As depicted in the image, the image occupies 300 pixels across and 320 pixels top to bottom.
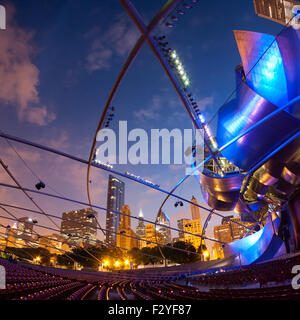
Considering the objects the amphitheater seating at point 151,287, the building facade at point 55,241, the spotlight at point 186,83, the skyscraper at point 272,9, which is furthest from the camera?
the skyscraper at point 272,9

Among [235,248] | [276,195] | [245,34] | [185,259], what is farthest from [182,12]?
[185,259]

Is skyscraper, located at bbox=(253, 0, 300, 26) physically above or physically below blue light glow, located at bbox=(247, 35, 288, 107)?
above

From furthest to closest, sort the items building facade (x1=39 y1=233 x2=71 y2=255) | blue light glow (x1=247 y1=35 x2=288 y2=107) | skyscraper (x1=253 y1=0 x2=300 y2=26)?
skyscraper (x1=253 y1=0 x2=300 y2=26), blue light glow (x1=247 y1=35 x2=288 y2=107), building facade (x1=39 y1=233 x2=71 y2=255)

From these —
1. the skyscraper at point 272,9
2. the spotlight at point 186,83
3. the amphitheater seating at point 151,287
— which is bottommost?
the amphitheater seating at point 151,287

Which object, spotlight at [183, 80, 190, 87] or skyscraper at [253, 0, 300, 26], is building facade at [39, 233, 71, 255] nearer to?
spotlight at [183, 80, 190, 87]

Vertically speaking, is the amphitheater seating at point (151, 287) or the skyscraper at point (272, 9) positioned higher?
the skyscraper at point (272, 9)

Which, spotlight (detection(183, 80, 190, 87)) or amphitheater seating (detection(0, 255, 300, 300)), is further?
spotlight (detection(183, 80, 190, 87))

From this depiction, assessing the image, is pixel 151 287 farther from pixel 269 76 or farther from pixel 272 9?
pixel 272 9

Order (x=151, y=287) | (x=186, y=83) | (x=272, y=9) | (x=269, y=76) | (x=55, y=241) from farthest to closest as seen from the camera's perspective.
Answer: (x=272, y=9) < (x=55, y=241) < (x=269, y=76) < (x=186, y=83) < (x=151, y=287)

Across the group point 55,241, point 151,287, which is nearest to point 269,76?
point 151,287

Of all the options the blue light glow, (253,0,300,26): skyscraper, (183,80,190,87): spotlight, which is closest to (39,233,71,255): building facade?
(183,80,190,87): spotlight

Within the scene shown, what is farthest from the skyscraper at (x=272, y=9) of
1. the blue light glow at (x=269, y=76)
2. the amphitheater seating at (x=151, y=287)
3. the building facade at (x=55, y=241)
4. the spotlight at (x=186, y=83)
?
the building facade at (x=55, y=241)

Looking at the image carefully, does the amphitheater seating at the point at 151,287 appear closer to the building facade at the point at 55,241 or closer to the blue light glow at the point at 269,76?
the building facade at the point at 55,241
